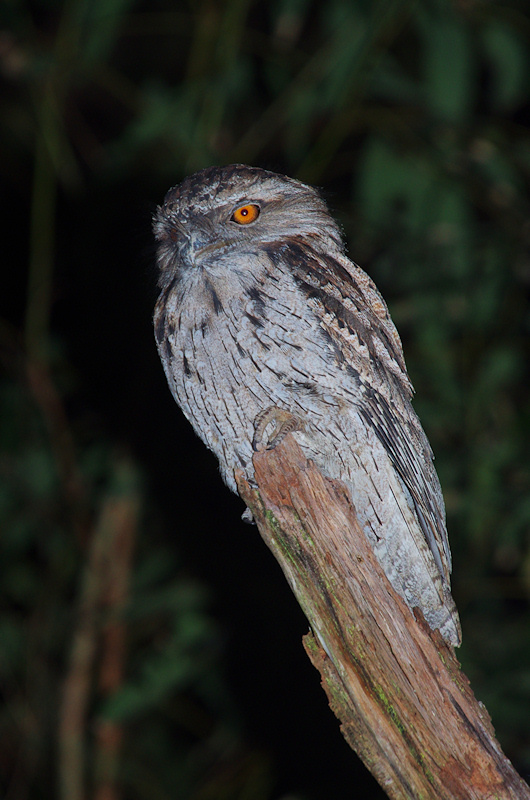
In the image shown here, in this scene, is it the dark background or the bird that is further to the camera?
the dark background

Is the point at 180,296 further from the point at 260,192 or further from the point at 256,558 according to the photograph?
the point at 256,558

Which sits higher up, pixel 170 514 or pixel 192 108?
pixel 192 108

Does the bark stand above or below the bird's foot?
below

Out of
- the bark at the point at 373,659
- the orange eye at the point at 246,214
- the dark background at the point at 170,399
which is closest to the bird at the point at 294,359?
the orange eye at the point at 246,214

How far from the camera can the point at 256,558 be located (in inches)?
167

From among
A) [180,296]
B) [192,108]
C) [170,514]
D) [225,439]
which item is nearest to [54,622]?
[170,514]

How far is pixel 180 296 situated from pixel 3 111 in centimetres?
282

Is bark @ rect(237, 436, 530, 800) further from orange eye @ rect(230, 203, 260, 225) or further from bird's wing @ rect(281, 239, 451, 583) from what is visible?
orange eye @ rect(230, 203, 260, 225)

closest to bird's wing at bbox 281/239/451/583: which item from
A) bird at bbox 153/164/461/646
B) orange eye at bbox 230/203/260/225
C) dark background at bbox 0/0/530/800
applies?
bird at bbox 153/164/461/646

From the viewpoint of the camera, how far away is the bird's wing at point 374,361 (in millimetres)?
1831

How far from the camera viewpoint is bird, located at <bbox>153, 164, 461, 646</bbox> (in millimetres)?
1795

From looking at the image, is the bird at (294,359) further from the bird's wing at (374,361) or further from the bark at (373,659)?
the bark at (373,659)

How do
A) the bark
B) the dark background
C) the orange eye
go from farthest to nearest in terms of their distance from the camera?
the dark background → the orange eye → the bark

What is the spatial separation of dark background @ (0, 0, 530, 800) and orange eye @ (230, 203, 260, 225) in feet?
3.42
